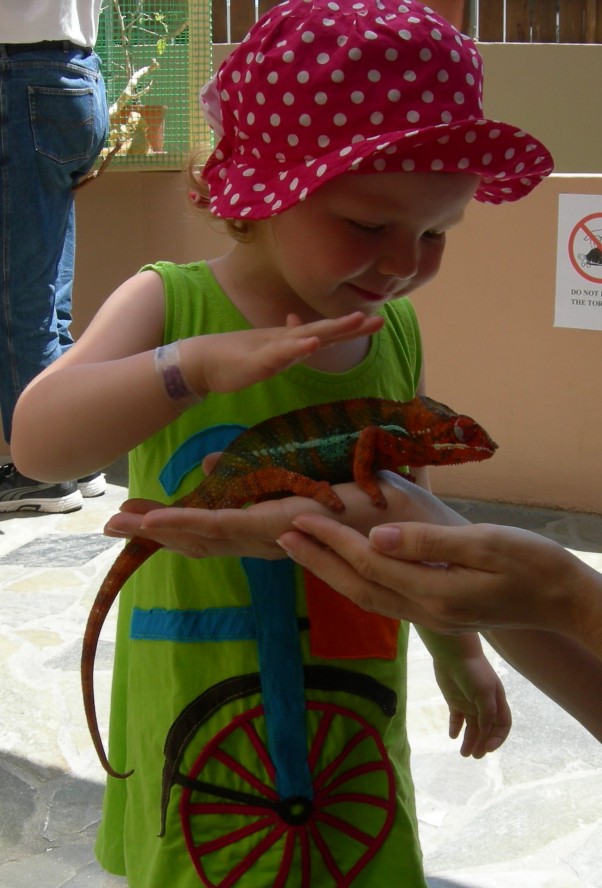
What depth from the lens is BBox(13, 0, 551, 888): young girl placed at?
115cm

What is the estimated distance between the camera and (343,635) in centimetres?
135

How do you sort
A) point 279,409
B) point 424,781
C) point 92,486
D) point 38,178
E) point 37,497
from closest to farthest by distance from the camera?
point 279,409 < point 424,781 < point 38,178 < point 37,497 < point 92,486

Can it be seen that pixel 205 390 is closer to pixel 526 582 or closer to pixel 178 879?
pixel 526 582

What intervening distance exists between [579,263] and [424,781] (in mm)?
2328

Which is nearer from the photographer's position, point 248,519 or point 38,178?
point 248,519

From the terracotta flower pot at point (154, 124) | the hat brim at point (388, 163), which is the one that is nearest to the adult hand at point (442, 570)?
the hat brim at point (388, 163)

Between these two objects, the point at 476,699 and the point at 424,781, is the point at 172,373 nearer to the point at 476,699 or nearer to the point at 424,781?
the point at 476,699

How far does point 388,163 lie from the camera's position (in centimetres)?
114

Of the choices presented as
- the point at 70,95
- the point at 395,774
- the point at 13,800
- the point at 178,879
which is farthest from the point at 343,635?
the point at 70,95

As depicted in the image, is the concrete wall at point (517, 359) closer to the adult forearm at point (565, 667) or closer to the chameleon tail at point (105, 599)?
the adult forearm at point (565, 667)

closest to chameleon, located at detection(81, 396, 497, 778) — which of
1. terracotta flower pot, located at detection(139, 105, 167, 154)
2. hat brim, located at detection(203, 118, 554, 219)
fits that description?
hat brim, located at detection(203, 118, 554, 219)

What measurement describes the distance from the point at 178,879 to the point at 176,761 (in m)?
0.14

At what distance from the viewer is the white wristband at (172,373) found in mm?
1103

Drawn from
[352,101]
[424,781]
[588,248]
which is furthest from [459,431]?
[588,248]
